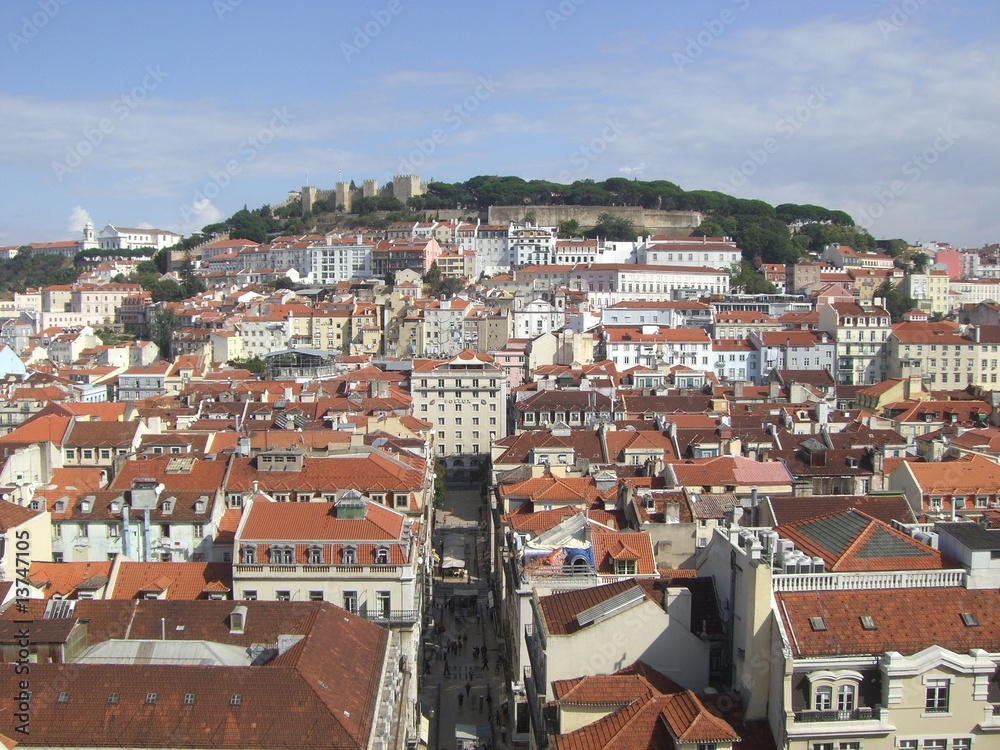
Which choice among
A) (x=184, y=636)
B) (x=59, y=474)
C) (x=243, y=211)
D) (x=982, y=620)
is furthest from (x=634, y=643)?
(x=243, y=211)

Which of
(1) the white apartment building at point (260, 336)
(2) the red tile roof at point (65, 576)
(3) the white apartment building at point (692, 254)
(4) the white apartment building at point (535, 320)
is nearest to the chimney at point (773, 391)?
(4) the white apartment building at point (535, 320)

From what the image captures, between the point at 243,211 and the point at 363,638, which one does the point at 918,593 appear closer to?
the point at 363,638

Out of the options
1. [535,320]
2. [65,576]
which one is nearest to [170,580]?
[65,576]

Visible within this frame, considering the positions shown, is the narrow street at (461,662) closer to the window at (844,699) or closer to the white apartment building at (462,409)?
the window at (844,699)

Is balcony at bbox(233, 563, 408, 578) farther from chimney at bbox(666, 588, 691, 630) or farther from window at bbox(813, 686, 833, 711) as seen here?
window at bbox(813, 686, 833, 711)

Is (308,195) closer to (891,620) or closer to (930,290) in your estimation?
(930,290)
